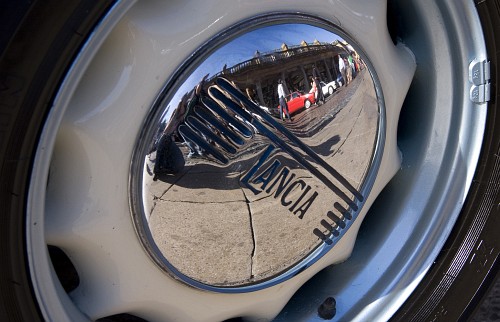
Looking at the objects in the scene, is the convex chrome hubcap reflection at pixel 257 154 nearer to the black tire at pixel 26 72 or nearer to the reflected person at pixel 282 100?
the reflected person at pixel 282 100

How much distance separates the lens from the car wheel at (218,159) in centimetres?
91

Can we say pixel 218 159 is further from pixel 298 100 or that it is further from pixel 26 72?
pixel 26 72

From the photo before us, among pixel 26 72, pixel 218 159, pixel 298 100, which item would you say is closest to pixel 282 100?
pixel 298 100

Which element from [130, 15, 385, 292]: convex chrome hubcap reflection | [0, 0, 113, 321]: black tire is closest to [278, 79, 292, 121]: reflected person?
[130, 15, 385, 292]: convex chrome hubcap reflection

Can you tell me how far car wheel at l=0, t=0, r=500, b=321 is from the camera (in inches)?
35.7

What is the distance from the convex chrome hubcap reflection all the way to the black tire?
21 centimetres

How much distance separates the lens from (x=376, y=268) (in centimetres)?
Answer: 153

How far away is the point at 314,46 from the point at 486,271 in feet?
2.50

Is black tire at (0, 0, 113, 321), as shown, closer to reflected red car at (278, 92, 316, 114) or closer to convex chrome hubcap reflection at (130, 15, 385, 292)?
convex chrome hubcap reflection at (130, 15, 385, 292)

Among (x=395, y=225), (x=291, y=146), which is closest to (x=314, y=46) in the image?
(x=291, y=146)

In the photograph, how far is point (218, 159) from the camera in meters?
1.14

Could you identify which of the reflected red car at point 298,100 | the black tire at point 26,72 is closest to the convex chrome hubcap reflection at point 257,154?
the reflected red car at point 298,100

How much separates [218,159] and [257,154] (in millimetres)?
87

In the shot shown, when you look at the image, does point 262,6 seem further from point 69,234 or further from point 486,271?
point 486,271
